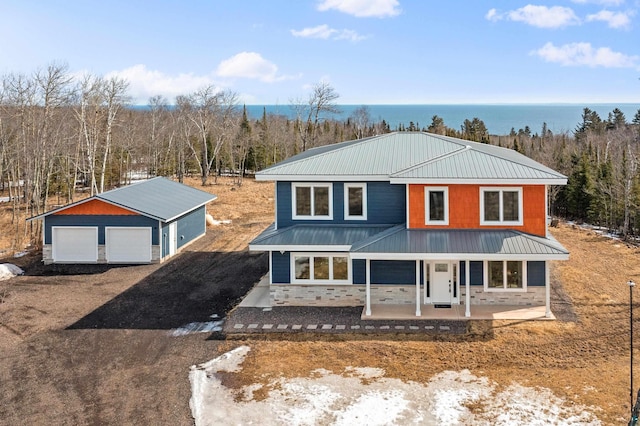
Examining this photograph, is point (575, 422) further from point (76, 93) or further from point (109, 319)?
point (76, 93)

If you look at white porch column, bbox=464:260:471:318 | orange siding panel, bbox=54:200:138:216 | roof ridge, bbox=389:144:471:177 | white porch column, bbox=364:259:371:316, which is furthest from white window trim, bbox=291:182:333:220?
orange siding panel, bbox=54:200:138:216

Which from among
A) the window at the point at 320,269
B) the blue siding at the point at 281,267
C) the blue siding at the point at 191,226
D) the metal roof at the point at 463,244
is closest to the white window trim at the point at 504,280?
the metal roof at the point at 463,244

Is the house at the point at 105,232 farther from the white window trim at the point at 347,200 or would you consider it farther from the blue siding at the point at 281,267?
the white window trim at the point at 347,200

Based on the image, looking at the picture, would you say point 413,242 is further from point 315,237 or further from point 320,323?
point 320,323

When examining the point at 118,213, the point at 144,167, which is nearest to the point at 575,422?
the point at 118,213

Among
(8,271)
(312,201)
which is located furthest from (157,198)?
(312,201)

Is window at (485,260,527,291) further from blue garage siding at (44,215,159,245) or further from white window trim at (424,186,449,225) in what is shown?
blue garage siding at (44,215,159,245)

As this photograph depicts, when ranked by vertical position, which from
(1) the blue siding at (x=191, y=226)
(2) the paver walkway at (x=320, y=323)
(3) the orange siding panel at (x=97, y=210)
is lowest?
(2) the paver walkway at (x=320, y=323)
